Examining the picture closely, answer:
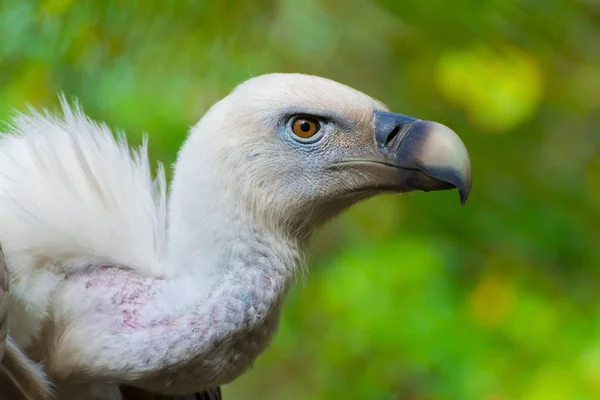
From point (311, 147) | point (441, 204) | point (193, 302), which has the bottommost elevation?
point (441, 204)

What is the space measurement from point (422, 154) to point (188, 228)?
0.30m

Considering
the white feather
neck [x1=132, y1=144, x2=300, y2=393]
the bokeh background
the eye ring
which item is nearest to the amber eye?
the eye ring

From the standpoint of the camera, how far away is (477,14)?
1.95m

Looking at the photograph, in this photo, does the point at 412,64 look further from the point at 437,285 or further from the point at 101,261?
the point at 101,261

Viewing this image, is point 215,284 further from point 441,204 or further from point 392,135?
point 441,204

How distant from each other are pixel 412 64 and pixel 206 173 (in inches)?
49.2

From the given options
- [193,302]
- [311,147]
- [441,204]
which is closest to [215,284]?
[193,302]

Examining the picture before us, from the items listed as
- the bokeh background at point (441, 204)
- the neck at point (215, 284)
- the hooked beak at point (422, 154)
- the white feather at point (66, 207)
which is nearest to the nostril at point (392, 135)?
the hooked beak at point (422, 154)

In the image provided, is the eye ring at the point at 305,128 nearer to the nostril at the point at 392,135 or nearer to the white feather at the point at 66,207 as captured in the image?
the nostril at the point at 392,135

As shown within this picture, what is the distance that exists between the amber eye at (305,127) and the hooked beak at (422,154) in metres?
0.08

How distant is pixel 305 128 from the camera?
1062 mm

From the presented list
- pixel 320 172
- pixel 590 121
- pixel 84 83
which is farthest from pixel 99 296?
pixel 590 121

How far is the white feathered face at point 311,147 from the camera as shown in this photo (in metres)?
1.03

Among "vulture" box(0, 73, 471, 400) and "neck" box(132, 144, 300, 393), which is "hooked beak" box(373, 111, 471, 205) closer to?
"vulture" box(0, 73, 471, 400)
